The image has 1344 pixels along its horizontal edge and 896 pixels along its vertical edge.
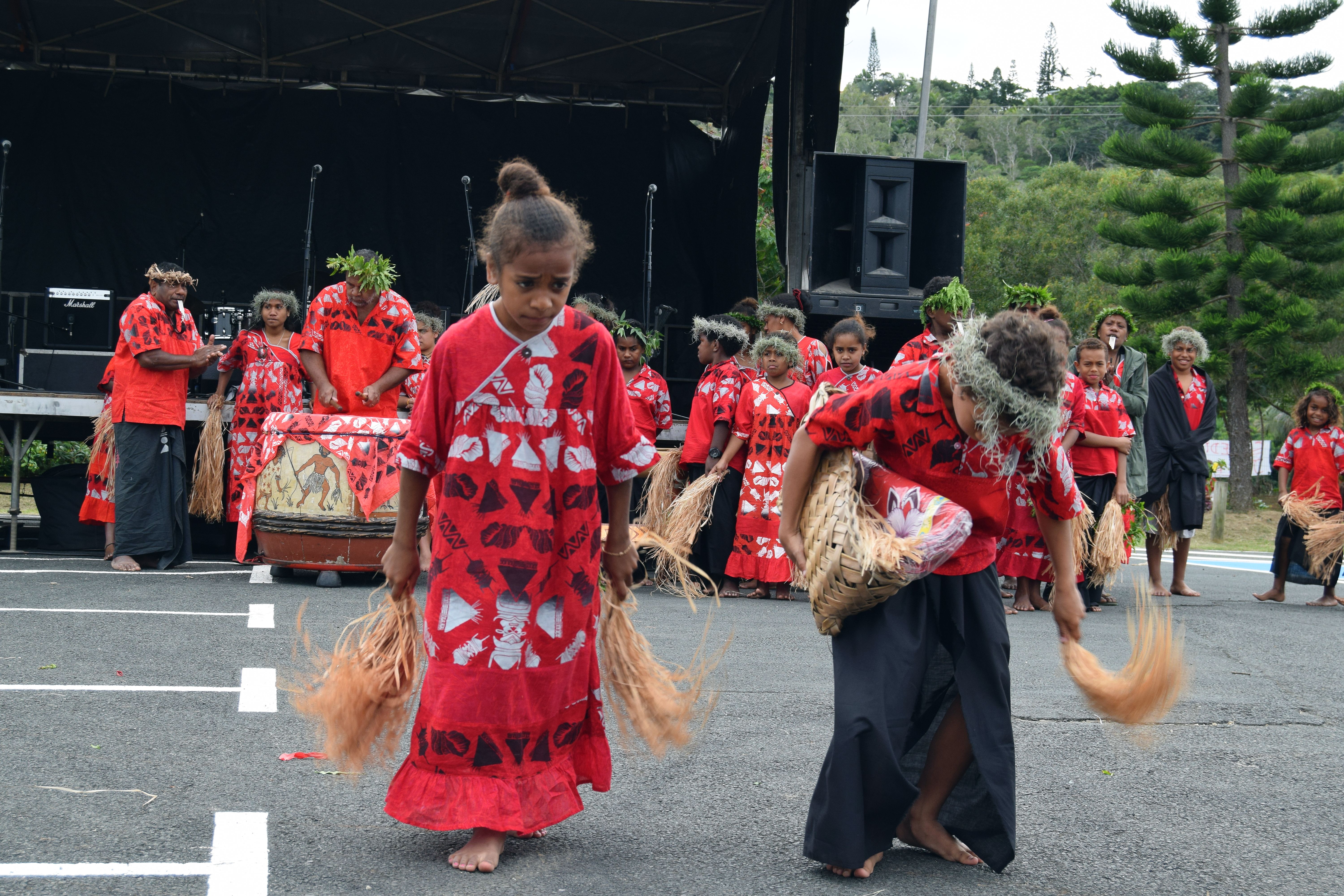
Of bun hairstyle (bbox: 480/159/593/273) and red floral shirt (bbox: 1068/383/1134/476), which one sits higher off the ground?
bun hairstyle (bbox: 480/159/593/273)

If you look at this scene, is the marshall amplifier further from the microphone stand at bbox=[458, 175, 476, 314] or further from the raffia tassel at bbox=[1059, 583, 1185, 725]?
the raffia tassel at bbox=[1059, 583, 1185, 725]

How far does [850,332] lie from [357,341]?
2.93m

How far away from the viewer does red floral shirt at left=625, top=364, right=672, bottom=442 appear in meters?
8.20

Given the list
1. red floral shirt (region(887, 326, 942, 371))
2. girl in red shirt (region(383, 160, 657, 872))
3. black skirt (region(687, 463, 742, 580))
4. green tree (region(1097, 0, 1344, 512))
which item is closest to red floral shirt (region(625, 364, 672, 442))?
black skirt (region(687, 463, 742, 580))

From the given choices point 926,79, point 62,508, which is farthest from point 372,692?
point 926,79

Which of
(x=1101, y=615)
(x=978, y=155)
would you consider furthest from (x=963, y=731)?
(x=978, y=155)

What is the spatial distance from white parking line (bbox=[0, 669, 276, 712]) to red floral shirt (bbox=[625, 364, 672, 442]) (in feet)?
12.7

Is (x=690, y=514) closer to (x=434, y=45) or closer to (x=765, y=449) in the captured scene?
(x=765, y=449)

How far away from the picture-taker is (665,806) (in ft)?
11.0

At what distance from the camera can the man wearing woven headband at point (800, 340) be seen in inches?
311

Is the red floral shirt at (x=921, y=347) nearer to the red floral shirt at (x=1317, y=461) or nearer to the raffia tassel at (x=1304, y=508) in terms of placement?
the raffia tassel at (x=1304, y=508)

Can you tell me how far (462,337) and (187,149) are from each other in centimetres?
1122

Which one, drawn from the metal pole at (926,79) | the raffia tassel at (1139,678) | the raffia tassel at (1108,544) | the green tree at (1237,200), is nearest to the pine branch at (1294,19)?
the green tree at (1237,200)

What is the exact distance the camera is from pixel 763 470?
7742 millimetres
